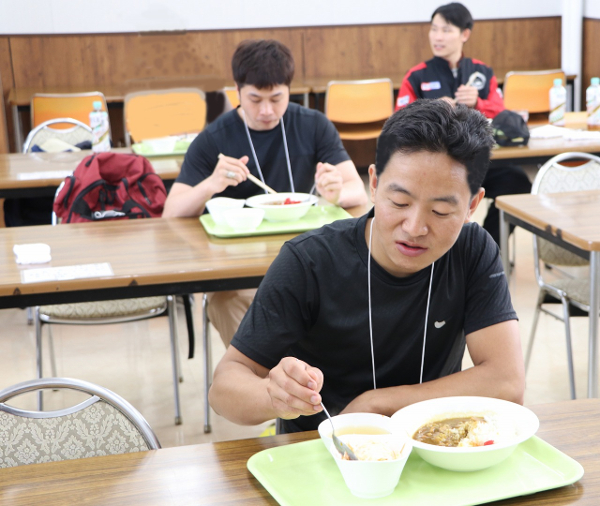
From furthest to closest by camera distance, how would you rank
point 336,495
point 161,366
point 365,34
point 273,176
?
point 365,34 < point 161,366 < point 273,176 < point 336,495

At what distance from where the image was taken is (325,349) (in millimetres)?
1377

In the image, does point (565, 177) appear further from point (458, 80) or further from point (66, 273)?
point (66, 273)

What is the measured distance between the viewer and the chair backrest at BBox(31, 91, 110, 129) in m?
5.40

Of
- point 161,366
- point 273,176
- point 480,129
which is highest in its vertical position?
point 480,129

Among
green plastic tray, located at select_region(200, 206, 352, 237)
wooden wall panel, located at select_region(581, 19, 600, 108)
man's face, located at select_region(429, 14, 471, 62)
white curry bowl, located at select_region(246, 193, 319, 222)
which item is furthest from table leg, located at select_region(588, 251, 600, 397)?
wooden wall panel, located at select_region(581, 19, 600, 108)

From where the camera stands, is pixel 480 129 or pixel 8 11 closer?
pixel 480 129

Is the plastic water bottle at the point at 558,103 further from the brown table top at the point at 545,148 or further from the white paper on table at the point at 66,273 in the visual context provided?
the white paper on table at the point at 66,273

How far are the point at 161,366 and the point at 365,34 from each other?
172 inches

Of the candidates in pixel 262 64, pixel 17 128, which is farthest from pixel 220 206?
pixel 17 128

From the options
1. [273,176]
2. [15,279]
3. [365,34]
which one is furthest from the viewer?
[365,34]

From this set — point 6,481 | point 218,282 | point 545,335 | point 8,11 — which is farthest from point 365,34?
point 6,481

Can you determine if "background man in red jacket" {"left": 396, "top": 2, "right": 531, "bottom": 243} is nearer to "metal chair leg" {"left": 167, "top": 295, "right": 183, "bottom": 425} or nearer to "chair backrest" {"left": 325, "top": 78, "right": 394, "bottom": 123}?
"chair backrest" {"left": 325, "top": 78, "right": 394, "bottom": 123}

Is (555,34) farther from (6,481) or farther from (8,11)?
(6,481)

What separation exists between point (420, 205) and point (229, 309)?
138 cm
